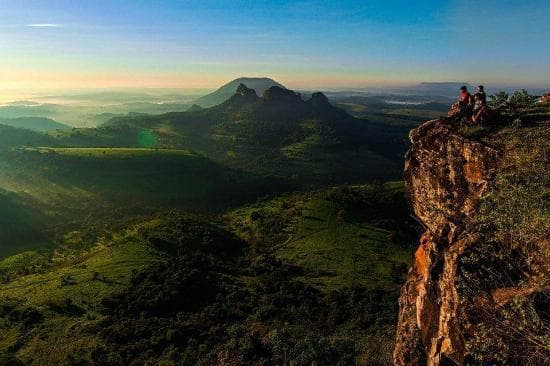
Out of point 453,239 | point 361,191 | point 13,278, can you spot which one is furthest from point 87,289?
point 361,191

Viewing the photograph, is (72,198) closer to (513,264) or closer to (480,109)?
(480,109)

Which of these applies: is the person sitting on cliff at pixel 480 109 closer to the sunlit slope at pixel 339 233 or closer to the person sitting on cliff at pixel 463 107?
the person sitting on cliff at pixel 463 107

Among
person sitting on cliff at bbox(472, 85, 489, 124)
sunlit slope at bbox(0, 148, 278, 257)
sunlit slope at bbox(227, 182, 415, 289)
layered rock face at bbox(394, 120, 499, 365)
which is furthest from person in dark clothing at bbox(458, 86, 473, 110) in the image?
sunlit slope at bbox(0, 148, 278, 257)

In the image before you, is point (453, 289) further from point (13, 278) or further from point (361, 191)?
point (361, 191)

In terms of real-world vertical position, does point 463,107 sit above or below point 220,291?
above

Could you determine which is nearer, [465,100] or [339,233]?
[465,100]

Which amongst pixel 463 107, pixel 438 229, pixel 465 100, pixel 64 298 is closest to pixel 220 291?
pixel 64 298

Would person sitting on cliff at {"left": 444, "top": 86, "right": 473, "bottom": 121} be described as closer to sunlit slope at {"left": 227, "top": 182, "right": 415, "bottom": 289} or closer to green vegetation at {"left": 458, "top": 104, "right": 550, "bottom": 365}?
green vegetation at {"left": 458, "top": 104, "right": 550, "bottom": 365}

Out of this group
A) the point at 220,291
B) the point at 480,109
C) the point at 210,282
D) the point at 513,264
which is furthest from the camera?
the point at 210,282
